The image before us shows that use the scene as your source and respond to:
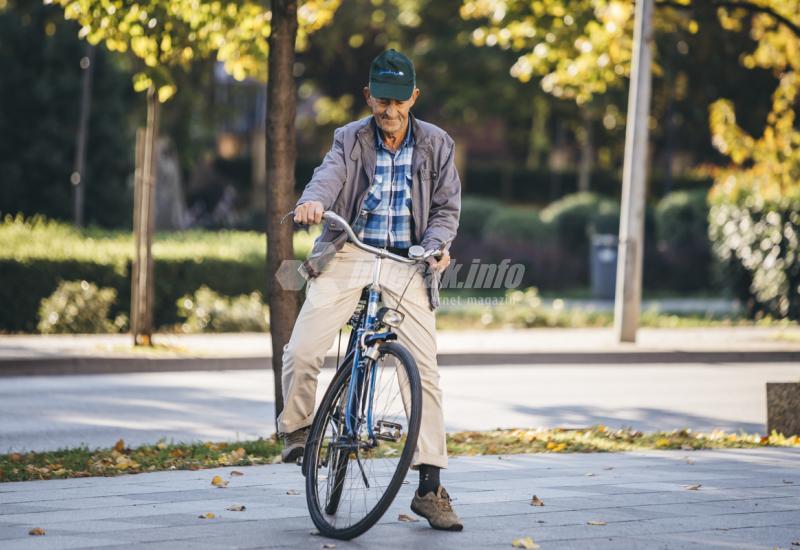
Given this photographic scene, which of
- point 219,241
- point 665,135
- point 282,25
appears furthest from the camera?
point 665,135

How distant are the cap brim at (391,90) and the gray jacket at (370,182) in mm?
163

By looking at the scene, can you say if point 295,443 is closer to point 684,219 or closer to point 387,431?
point 387,431

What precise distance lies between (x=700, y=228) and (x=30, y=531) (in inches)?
891

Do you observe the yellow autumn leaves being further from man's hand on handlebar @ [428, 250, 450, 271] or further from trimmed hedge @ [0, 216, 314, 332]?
trimmed hedge @ [0, 216, 314, 332]

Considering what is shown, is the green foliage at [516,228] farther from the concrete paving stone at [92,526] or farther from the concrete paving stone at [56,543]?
the concrete paving stone at [56,543]

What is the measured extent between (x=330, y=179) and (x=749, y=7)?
9.83 meters

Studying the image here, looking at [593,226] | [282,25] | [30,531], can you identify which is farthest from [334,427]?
[593,226]

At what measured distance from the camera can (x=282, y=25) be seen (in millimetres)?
8133

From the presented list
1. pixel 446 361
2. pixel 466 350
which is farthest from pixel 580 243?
pixel 446 361

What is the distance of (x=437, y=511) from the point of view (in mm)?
5324

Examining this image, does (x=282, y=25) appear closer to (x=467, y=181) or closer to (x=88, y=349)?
(x=88, y=349)

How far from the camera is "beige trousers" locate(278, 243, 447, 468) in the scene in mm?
5395

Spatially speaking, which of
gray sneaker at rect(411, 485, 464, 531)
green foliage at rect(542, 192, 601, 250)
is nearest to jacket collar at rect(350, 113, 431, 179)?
gray sneaker at rect(411, 485, 464, 531)

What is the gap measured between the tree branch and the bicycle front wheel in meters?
8.44
